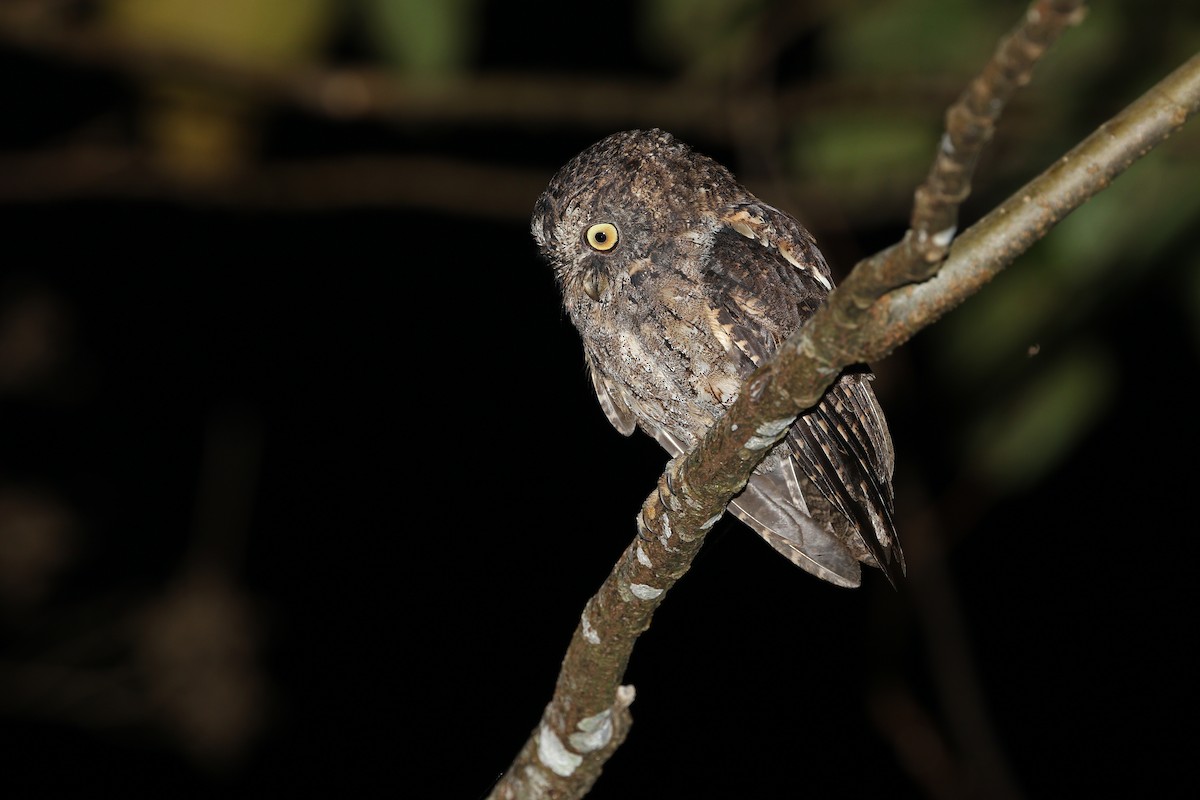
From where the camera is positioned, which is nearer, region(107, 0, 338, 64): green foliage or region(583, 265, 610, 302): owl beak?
region(583, 265, 610, 302): owl beak

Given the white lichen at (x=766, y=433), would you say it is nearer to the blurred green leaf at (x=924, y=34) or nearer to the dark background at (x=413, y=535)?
the blurred green leaf at (x=924, y=34)

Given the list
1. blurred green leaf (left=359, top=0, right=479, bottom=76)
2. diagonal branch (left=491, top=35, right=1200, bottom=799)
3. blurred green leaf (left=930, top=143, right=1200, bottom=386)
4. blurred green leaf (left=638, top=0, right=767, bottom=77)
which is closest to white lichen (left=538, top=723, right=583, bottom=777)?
diagonal branch (left=491, top=35, right=1200, bottom=799)

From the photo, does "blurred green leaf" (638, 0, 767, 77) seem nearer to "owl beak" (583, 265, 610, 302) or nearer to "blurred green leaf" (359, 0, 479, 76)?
"blurred green leaf" (359, 0, 479, 76)

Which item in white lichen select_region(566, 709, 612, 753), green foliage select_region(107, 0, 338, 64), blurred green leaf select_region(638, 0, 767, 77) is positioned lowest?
white lichen select_region(566, 709, 612, 753)

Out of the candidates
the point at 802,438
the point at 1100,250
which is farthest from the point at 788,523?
the point at 1100,250

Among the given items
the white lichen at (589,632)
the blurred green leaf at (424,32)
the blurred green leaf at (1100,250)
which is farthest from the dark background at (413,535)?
the white lichen at (589,632)

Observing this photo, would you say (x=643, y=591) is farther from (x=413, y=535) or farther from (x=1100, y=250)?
(x=413, y=535)
